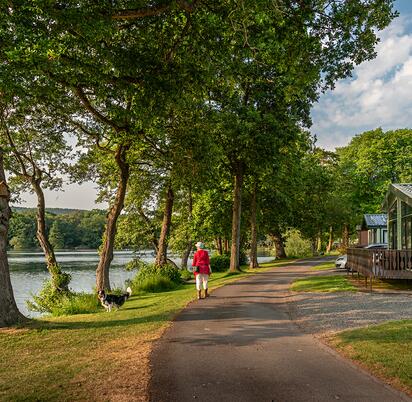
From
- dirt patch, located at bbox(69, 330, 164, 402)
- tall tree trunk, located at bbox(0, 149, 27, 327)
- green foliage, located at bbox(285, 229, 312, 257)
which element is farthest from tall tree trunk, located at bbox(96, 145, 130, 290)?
green foliage, located at bbox(285, 229, 312, 257)

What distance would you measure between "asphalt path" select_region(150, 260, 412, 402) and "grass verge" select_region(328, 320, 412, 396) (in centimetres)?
29

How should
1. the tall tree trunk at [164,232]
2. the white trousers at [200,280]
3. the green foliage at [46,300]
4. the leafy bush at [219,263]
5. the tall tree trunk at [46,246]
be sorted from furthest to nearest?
the leafy bush at [219,263], the tall tree trunk at [164,232], the tall tree trunk at [46,246], the green foliage at [46,300], the white trousers at [200,280]

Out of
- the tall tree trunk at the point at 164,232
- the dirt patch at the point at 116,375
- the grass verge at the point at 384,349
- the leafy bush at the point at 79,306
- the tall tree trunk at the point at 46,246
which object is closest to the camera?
the dirt patch at the point at 116,375

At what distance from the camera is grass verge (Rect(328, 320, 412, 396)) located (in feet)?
21.9

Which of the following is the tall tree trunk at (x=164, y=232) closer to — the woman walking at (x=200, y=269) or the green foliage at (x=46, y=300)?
the green foliage at (x=46, y=300)

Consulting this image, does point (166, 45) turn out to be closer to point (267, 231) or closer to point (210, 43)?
point (210, 43)

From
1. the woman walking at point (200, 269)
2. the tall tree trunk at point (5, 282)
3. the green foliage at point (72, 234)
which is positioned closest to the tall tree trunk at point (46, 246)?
the woman walking at point (200, 269)

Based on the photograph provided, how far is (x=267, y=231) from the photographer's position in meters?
48.2

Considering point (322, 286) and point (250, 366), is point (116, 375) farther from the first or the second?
point (322, 286)

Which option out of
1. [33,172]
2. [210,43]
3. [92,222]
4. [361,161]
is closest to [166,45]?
[210,43]

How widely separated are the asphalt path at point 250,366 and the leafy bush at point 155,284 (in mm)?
11454

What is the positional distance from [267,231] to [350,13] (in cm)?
3927

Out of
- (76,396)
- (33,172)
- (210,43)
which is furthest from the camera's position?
(33,172)

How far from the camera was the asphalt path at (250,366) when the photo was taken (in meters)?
5.82
